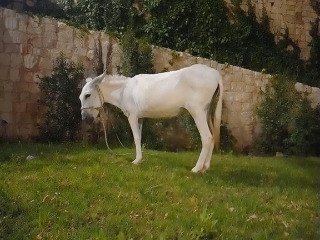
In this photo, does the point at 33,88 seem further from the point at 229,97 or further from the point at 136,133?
the point at 229,97

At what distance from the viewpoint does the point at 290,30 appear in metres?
7.15

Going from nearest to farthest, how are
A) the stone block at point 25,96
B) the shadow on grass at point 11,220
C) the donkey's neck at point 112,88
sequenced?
the shadow on grass at point 11,220 → the donkey's neck at point 112,88 → the stone block at point 25,96

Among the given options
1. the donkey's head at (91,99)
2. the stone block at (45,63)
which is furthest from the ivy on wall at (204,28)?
the donkey's head at (91,99)

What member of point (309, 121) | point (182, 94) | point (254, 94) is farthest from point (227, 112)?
point (182, 94)

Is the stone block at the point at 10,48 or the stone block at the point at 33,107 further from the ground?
the stone block at the point at 10,48

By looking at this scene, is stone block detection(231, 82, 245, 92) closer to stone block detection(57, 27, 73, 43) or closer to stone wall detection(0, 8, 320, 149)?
stone wall detection(0, 8, 320, 149)

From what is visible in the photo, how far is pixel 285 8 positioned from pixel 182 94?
3.97 metres

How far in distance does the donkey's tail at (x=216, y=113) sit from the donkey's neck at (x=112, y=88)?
27.1 inches

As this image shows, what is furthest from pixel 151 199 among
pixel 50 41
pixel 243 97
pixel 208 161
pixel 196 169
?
pixel 243 97

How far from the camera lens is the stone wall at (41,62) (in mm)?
4668

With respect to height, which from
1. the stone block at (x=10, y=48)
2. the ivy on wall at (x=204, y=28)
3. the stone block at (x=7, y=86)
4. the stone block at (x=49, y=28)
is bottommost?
the stone block at (x=7, y=86)

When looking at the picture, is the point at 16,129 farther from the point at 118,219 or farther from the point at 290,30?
the point at 290,30

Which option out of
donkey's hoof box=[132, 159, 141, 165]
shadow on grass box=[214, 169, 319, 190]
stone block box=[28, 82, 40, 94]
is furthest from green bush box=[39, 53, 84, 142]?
shadow on grass box=[214, 169, 319, 190]

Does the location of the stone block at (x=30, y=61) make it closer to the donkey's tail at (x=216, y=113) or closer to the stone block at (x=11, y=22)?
the stone block at (x=11, y=22)
